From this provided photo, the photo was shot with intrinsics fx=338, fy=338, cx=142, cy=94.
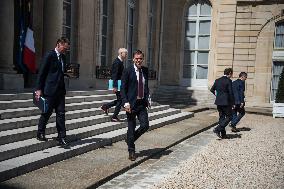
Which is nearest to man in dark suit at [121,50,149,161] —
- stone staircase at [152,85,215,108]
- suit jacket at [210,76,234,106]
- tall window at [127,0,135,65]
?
suit jacket at [210,76,234,106]

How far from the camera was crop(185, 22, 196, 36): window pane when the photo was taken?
70.2 feet

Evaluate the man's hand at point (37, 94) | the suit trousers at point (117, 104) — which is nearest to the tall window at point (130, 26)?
the suit trousers at point (117, 104)

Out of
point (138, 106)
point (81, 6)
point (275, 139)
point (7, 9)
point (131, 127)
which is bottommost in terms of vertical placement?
point (275, 139)

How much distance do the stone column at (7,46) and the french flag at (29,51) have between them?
0.80 m

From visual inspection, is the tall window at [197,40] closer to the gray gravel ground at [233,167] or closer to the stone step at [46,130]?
the gray gravel ground at [233,167]

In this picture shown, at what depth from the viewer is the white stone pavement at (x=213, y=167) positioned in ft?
16.4

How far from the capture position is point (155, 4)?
20531 millimetres

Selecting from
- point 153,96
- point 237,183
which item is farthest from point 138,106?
point 153,96

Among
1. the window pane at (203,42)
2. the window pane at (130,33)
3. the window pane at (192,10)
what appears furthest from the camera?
the window pane at (192,10)

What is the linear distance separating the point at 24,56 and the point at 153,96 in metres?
10.9

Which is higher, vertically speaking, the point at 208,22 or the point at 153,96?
the point at 208,22

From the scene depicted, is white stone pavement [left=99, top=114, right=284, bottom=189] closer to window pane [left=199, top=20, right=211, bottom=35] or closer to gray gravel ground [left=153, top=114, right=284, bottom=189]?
gray gravel ground [left=153, top=114, right=284, bottom=189]

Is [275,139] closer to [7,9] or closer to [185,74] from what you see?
[7,9]

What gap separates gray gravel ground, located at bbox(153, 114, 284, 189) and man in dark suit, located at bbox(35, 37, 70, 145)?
88.7 inches
